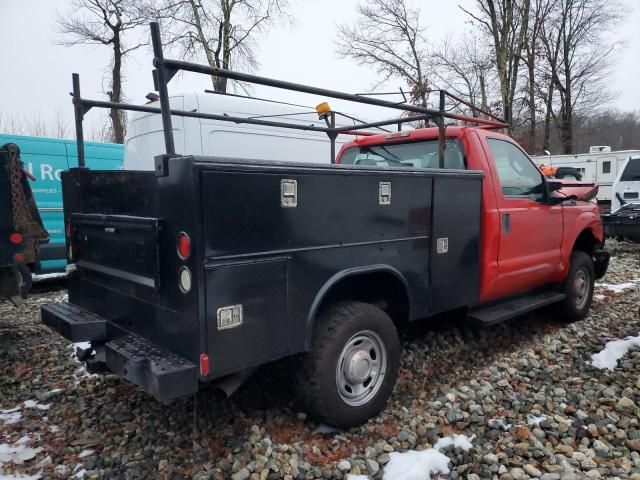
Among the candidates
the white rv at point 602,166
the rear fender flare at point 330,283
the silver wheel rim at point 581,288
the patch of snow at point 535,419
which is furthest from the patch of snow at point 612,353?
the white rv at point 602,166

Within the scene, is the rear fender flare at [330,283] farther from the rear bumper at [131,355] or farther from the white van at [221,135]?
the white van at [221,135]

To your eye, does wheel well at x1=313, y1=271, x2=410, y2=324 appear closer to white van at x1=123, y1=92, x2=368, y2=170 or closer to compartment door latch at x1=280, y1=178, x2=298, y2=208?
compartment door latch at x1=280, y1=178, x2=298, y2=208

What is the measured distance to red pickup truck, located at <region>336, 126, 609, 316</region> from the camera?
416 centimetres

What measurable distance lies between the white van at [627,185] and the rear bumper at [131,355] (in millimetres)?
12305

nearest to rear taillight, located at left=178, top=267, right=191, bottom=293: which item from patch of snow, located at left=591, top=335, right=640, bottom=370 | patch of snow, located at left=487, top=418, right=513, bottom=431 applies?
patch of snow, located at left=487, top=418, right=513, bottom=431

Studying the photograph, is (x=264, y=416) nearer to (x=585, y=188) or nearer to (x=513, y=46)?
(x=585, y=188)

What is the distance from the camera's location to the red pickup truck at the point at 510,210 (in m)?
4.16

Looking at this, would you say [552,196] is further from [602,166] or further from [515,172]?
[602,166]

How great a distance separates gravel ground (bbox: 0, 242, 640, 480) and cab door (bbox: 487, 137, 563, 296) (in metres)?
0.70

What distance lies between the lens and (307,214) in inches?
112

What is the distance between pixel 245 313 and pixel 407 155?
2593mm

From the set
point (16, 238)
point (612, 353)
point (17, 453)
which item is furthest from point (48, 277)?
point (612, 353)

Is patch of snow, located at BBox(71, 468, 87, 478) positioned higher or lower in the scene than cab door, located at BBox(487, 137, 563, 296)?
lower

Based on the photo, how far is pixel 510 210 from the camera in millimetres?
4293
